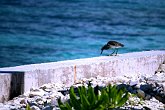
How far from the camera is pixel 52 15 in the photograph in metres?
22.9

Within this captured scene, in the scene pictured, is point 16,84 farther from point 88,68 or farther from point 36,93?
point 88,68

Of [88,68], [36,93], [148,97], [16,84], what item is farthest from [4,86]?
[148,97]

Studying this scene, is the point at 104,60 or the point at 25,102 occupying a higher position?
the point at 104,60

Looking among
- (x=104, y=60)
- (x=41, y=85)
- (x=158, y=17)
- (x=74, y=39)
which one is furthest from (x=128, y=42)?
(x=41, y=85)

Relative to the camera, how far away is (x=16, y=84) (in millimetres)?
5766

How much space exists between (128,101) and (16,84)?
1.29 m

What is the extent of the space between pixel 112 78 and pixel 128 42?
9.73 m

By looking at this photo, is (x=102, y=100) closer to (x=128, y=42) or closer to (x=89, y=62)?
A: (x=89, y=62)

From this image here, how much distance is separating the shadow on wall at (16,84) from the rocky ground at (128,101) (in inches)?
3.7

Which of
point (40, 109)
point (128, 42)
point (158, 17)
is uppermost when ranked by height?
point (158, 17)

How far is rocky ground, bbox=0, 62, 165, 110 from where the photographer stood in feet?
16.3

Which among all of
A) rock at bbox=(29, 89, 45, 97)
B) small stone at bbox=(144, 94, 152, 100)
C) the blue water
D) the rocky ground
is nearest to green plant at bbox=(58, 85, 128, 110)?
the rocky ground

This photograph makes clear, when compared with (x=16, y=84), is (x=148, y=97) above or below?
below

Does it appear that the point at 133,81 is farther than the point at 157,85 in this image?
Yes
